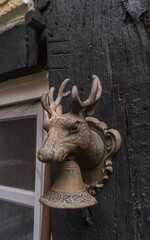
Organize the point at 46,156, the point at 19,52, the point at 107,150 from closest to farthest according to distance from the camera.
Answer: the point at 46,156, the point at 107,150, the point at 19,52

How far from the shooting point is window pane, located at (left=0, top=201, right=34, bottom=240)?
2.91ft

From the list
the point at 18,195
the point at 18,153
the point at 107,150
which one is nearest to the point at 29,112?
the point at 18,153

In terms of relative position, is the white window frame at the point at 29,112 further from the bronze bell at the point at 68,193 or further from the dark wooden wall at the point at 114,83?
the bronze bell at the point at 68,193

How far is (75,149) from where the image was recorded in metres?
0.42

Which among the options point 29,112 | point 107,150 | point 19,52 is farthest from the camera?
point 29,112

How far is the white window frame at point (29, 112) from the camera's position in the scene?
800 mm

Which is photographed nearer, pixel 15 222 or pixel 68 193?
pixel 68 193

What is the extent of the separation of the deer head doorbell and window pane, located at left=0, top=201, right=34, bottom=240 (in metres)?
0.53

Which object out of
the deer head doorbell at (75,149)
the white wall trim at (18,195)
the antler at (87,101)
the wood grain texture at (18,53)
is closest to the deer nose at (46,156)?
the deer head doorbell at (75,149)

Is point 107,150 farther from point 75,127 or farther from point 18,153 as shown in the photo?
point 18,153

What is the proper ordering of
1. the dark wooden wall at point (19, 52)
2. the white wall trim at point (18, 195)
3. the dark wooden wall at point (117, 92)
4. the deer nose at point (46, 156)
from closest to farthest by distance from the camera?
the deer nose at point (46, 156) < the dark wooden wall at point (117, 92) < the dark wooden wall at point (19, 52) < the white wall trim at point (18, 195)

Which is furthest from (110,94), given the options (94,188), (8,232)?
(8,232)

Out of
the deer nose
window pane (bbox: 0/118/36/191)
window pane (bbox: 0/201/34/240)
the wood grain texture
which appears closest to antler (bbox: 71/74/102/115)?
the deer nose

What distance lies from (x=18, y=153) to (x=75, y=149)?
0.65 meters
